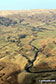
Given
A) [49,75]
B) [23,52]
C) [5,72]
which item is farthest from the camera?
[23,52]

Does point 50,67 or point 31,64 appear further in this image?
point 31,64

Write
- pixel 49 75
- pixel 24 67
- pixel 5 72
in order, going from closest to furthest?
pixel 49 75, pixel 5 72, pixel 24 67

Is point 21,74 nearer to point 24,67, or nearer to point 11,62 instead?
point 24,67

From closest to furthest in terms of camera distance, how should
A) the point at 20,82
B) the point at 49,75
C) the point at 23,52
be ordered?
the point at 20,82, the point at 49,75, the point at 23,52

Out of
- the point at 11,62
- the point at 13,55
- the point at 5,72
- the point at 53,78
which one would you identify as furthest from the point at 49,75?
the point at 13,55

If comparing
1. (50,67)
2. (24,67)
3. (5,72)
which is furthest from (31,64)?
(5,72)

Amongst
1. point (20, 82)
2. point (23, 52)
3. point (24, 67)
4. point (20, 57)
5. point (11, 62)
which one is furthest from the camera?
point (23, 52)

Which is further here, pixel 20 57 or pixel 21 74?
pixel 20 57

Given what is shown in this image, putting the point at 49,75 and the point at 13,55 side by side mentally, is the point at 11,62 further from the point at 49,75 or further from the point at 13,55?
the point at 49,75

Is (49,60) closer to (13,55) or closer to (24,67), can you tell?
(24,67)
